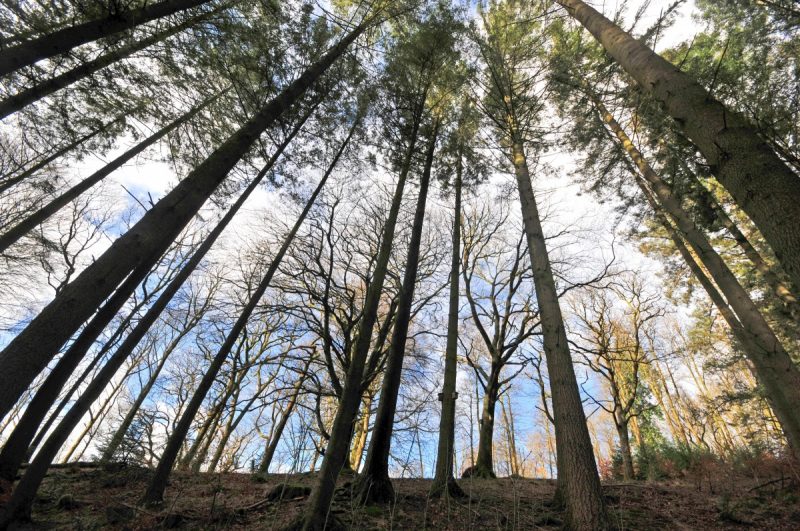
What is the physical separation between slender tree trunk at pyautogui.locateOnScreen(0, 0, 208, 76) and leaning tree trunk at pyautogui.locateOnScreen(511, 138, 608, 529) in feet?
19.8

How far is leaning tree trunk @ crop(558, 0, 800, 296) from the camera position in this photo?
64.4 inches

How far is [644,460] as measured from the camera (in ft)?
32.6

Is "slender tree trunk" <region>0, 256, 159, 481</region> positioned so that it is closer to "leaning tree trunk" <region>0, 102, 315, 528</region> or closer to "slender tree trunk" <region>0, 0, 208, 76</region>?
"leaning tree trunk" <region>0, 102, 315, 528</region>

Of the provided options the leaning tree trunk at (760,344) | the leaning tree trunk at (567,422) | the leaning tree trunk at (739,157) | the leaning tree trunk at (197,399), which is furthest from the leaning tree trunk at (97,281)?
the leaning tree trunk at (760,344)

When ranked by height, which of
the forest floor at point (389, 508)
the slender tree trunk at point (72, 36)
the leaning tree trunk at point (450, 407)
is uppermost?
the slender tree trunk at point (72, 36)

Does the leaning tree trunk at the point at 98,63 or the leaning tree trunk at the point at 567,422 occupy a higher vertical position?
the leaning tree trunk at the point at 98,63

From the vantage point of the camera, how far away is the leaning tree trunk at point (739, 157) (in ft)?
5.37

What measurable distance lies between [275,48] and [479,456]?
33.5ft

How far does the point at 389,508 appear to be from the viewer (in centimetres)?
365

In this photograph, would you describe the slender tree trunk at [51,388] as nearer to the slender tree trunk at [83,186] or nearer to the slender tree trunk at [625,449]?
the slender tree trunk at [83,186]

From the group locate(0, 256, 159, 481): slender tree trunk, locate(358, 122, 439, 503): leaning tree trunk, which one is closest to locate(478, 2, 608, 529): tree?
locate(358, 122, 439, 503): leaning tree trunk

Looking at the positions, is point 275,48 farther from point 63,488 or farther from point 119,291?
point 63,488

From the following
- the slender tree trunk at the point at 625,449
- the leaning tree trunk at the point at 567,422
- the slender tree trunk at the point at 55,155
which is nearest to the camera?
the leaning tree trunk at the point at 567,422

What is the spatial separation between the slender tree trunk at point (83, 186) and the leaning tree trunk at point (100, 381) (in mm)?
1818
